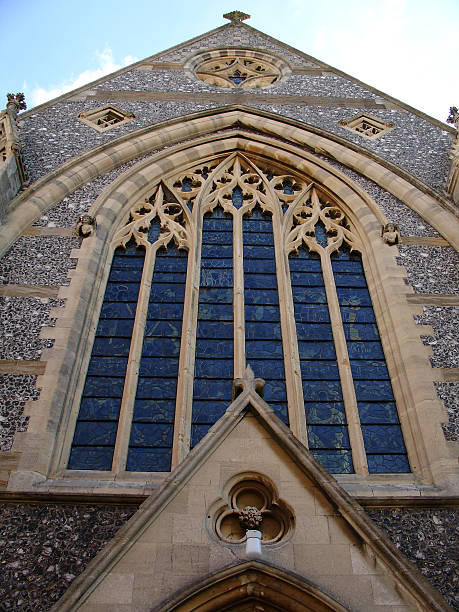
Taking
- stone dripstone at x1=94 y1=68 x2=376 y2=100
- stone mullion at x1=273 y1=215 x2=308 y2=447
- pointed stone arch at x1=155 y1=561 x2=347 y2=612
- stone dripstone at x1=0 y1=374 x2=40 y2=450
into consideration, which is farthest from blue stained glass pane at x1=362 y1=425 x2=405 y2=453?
stone dripstone at x1=94 y1=68 x2=376 y2=100

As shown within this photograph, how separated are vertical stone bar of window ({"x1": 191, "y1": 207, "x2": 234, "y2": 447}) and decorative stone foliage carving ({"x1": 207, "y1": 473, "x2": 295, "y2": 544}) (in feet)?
6.57

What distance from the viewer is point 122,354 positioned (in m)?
8.13

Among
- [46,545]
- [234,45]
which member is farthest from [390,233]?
[234,45]

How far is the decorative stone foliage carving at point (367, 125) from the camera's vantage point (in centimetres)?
1185

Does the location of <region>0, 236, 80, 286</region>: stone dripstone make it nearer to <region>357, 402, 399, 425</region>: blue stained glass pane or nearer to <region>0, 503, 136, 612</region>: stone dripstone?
<region>0, 503, 136, 612</region>: stone dripstone

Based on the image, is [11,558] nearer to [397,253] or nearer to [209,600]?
[209,600]

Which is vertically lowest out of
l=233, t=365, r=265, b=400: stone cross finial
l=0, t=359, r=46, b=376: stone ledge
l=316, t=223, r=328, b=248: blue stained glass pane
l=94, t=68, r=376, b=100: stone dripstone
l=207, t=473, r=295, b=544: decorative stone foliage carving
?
l=207, t=473, r=295, b=544: decorative stone foliage carving

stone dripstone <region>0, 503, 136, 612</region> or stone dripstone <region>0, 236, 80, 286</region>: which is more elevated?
stone dripstone <region>0, 236, 80, 286</region>

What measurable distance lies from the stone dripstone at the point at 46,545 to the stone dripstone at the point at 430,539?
7.89 feet

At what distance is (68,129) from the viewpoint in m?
11.6

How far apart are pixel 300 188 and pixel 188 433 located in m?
5.40

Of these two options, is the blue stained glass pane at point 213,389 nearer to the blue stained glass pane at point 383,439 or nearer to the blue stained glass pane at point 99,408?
the blue stained glass pane at point 99,408

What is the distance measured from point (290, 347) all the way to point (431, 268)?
2409mm

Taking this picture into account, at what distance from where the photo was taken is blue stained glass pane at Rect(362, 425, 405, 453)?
286 inches
